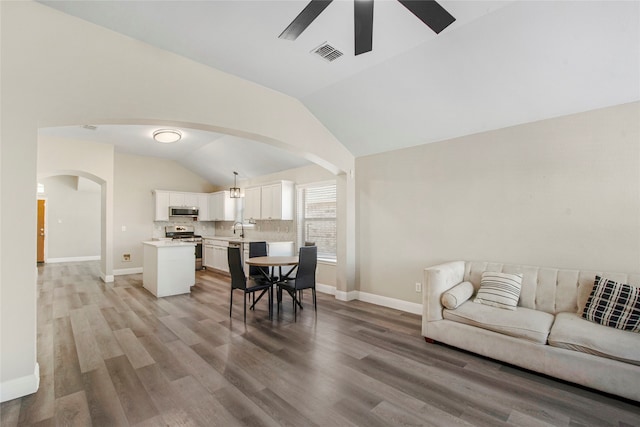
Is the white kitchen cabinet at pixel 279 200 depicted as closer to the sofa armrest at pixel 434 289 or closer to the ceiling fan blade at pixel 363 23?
the sofa armrest at pixel 434 289

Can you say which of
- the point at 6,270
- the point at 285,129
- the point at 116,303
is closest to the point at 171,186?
the point at 116,303

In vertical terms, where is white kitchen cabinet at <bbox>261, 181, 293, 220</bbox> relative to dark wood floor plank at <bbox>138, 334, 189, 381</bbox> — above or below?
above

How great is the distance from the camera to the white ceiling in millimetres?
2381

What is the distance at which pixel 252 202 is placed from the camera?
7172 mm

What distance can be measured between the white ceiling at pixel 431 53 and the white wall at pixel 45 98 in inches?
6.5

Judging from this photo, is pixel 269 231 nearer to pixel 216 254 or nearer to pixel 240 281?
pixel 216 254

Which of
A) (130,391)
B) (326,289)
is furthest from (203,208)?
(130,391)

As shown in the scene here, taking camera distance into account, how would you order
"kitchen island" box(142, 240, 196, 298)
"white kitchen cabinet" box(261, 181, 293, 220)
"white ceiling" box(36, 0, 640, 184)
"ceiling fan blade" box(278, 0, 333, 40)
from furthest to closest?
1. "white kitchen cabinet" box(261, 181, 293, 220)
2. "kitchen island" box(142, 240, 196, 298)
3. "white ceiling" box(36, 0, 640, 184)
4. "ceiling fan blade" box(278, 0, 333, 40)

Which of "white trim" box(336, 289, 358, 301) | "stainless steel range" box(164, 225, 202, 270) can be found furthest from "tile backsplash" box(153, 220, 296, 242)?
"white trim" box(336, 289, 358, 301)

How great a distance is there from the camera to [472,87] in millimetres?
3174

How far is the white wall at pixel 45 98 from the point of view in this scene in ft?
7.30

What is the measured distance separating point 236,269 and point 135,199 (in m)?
5.39

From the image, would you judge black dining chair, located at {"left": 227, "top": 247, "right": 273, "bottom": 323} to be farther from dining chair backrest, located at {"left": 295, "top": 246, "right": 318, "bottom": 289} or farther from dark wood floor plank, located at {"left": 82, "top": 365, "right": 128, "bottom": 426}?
dark wood floor plank, located at {"left": 82, "top": 365, "right": 128, "bottom": 426}

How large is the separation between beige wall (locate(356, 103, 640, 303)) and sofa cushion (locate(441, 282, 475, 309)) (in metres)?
0.61
